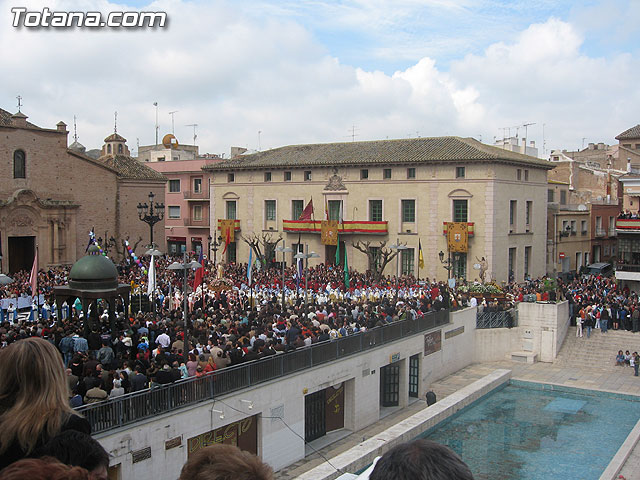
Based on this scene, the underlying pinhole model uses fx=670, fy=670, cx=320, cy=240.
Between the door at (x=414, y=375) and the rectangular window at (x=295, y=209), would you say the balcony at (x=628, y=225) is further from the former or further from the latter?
the door at (x=414, y=375)

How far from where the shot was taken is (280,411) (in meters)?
17.2

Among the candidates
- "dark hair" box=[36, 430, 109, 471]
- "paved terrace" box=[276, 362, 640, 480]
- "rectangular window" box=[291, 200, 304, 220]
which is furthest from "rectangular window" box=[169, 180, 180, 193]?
"dark hair" box=[36, 430, 109, 471]

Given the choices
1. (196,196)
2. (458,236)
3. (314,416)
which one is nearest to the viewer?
(314,416)

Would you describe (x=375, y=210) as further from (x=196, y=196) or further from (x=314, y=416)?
(x=314, y=416)

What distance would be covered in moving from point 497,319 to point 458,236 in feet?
37.5

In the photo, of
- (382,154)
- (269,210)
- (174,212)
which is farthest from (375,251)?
(174,212)

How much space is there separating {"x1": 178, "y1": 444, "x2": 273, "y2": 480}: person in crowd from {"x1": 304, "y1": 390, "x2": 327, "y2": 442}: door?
16.3 m

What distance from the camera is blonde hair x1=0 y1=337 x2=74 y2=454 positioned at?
3555 mm

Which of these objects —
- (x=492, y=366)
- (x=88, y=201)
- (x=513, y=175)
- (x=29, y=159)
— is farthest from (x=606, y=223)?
(x=29, y=159)

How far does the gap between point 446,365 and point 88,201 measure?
29.9 meters

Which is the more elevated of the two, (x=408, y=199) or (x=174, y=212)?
(x=408, y=199)

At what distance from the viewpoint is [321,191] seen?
47.2 metres

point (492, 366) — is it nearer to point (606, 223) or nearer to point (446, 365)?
point (446, 365)

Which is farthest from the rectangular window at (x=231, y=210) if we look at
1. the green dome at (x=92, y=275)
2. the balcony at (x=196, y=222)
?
the green dome at (x=92, y=275)
